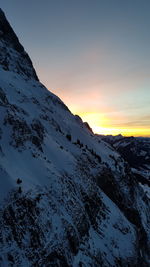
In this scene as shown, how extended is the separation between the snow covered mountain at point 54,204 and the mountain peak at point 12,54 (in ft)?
34.9

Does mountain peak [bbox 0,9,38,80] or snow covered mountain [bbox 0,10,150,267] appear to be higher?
mountain peak [bbox 0,9,38,80]

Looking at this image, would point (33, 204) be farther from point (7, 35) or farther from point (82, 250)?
point (7, 35)

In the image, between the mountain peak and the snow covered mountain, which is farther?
the mountain peak

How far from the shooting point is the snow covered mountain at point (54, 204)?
14.0 metres

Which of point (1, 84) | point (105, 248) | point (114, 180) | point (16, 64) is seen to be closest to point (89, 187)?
point (105, 248)

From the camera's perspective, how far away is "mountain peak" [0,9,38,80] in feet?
144

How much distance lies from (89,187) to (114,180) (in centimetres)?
1009

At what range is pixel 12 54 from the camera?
47.2 meters

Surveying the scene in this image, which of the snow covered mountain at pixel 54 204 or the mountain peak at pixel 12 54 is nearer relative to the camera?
the snow covered mountain at pixel 54 204

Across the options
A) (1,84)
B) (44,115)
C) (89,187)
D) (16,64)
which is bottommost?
(89,187)

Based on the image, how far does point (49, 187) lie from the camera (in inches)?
717

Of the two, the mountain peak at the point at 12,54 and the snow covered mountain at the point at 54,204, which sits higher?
the mountain peak at the point at 12,54

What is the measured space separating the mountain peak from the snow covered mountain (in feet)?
34.9

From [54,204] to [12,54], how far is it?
41.1 metres
